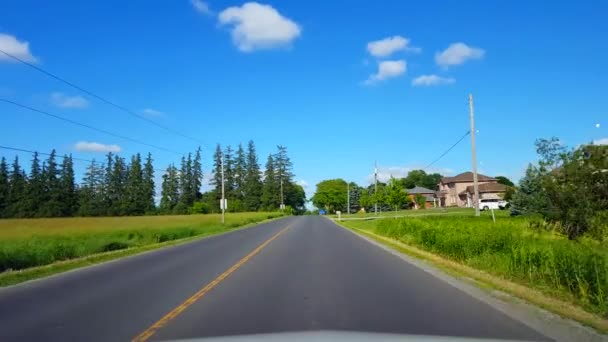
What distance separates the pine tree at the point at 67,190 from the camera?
4262 inches

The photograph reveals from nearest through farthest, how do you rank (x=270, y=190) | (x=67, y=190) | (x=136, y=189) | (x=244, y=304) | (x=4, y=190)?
(x=244, y=304)
(x=4, y=190)
(x=67, y=190)
(x=136, y=189)
(x=270, y=190)

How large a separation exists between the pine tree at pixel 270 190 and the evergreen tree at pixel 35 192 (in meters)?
53.8

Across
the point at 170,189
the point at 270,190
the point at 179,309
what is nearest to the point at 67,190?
the point at 170,189

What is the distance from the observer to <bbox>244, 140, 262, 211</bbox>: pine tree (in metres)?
140

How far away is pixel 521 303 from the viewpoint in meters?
9.68

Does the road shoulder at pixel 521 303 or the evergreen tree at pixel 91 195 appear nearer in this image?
the road shoulder at pixel 521 303

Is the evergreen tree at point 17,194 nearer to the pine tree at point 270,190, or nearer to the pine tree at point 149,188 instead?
the pine tree at point 149,188

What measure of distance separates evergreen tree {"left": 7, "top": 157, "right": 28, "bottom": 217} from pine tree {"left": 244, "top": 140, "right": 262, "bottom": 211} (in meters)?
53.7

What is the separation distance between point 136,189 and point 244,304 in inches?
4664

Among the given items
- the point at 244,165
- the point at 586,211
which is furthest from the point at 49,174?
the point at 586,211

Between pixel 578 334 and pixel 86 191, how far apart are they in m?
123

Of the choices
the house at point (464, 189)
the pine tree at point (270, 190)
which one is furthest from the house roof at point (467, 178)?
the pine tree at point (270, 190)

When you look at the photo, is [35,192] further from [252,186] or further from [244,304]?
[244,304]

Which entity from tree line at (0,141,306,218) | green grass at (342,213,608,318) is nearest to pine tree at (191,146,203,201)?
tree line at (0,141,306,218)
